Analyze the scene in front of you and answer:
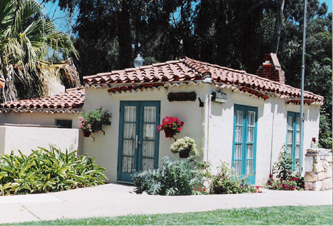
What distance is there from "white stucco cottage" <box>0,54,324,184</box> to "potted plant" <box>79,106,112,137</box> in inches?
8.3

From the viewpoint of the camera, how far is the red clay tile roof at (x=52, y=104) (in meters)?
12.1

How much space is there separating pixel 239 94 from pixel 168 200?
384 centimetres

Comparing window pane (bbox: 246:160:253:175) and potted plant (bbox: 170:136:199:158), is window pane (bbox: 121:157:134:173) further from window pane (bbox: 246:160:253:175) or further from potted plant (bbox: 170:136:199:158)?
window pane (bbox: 246:160:253:175)

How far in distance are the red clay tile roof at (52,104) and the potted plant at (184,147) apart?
12.0 feet

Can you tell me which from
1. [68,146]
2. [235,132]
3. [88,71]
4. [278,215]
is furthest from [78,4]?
[278,215]

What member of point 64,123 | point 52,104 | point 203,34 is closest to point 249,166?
point 64,123

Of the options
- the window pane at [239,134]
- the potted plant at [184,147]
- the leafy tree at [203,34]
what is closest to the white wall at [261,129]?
the window pane at [239,134]

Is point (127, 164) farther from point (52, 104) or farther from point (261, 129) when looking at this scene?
point (261, 129)

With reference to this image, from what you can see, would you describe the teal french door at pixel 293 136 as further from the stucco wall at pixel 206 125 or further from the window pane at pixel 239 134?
the window pane at pixel 239 134

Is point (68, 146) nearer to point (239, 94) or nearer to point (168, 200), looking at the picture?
point (168, 200)

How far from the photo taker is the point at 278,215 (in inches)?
271

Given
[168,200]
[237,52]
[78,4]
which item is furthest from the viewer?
[237,52]

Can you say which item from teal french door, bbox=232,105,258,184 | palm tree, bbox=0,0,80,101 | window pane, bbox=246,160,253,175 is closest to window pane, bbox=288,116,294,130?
teal french door, bbox=232,105,258,184

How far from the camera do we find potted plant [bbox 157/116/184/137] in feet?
31.4
